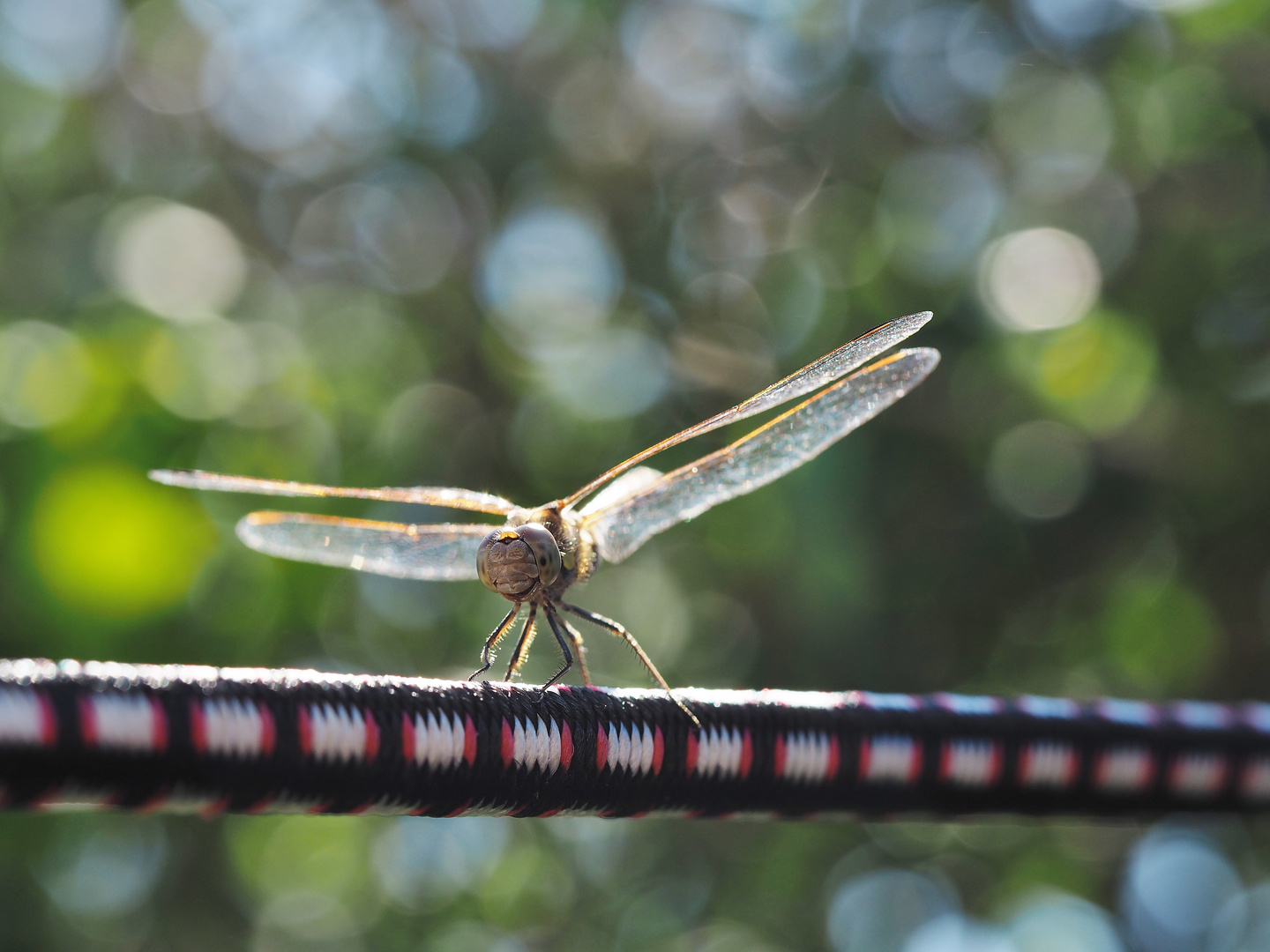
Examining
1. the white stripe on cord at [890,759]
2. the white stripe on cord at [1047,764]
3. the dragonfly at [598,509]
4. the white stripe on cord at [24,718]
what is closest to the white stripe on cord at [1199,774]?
the white stripe on cord at [1047,764]

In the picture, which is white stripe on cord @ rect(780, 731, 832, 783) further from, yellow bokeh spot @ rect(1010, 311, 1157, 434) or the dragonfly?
yellow bokeh spot @ rect(1010, 311, 1157, 434)

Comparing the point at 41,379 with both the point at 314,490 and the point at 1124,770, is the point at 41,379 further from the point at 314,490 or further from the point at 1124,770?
the point at 1124,770

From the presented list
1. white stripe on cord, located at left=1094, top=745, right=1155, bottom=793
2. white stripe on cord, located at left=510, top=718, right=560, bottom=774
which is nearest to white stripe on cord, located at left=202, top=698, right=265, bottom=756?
white stripe on cord, located at left=510, top=718, right=560, bottom=774

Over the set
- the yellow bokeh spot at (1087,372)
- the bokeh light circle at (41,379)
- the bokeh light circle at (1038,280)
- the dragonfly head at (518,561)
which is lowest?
the dragonfly head at (518,561)

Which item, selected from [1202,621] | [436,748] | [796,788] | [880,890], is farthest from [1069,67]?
[436,748]

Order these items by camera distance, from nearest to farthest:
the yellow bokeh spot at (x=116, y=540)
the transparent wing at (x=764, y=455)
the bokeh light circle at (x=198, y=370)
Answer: the transparent wing at (x=764, y=455) < the yellow bokeh spot at (x=116, y=540) < the bokeh light circle at (x=198, y=370)

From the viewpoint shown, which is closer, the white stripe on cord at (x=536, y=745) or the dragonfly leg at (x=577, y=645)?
the white stripe on cord at (x=536, y=745)

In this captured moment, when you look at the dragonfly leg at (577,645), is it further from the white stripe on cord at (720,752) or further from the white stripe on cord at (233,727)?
Answer: the white stripe on cord at (233,727)
